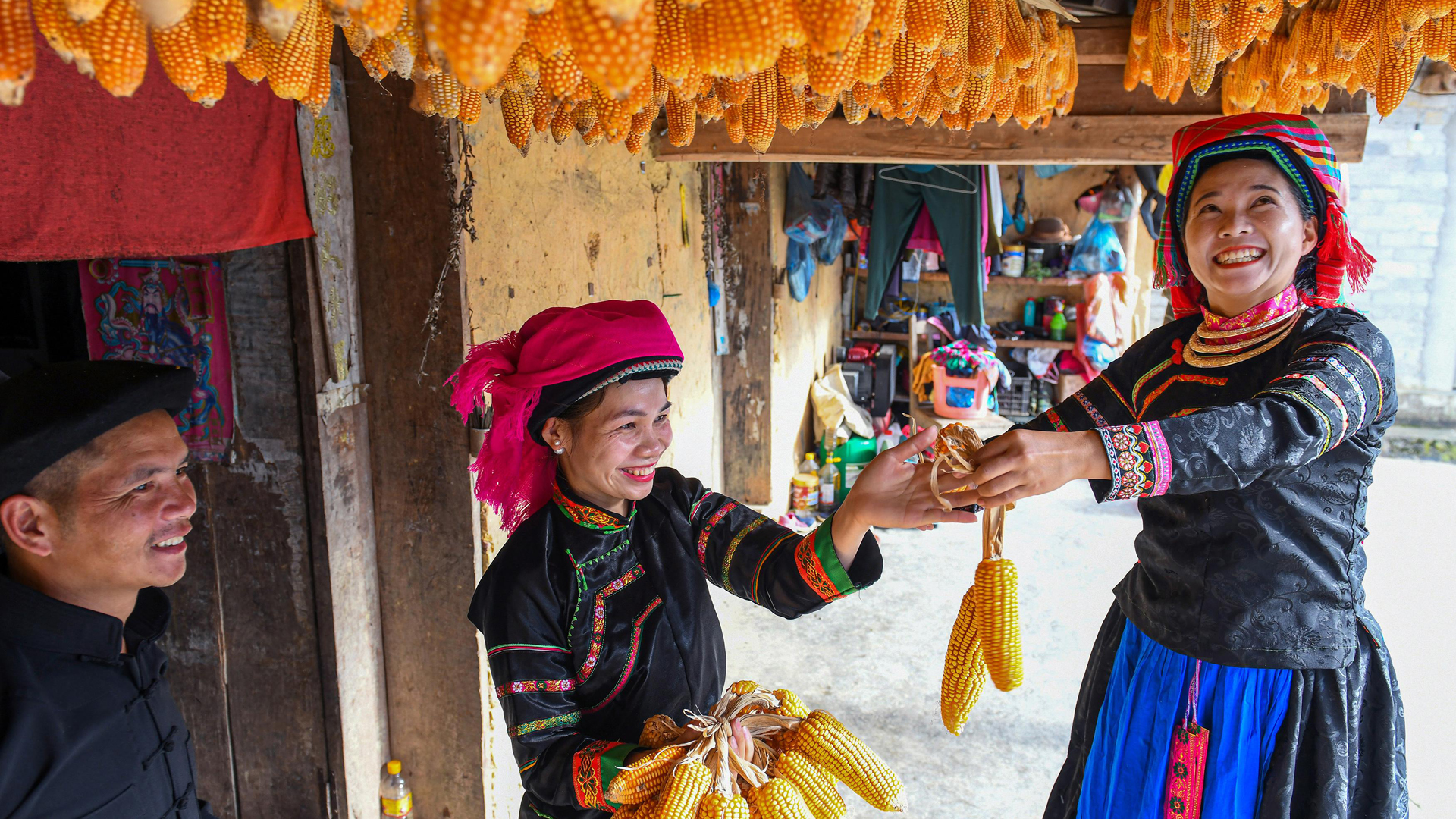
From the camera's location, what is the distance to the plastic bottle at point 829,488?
820 centimetres

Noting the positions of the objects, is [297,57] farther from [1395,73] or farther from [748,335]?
[748,335]

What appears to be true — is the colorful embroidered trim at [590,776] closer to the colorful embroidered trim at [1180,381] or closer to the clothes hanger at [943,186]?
the colorful embroidered trim at [1180,381]

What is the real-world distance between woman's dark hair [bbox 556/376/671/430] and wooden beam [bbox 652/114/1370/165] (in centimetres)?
232

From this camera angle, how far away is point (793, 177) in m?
7.56

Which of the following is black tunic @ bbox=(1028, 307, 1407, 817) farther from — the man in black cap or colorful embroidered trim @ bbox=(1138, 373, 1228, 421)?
the man in black cap

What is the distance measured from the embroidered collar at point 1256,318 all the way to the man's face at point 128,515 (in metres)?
2.35

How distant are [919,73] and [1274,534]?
1337mm

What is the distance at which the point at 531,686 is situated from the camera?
189cm

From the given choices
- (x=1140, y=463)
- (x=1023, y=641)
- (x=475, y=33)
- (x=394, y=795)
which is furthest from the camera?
(x=1023, y=641)

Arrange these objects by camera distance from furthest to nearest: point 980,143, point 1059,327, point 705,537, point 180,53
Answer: point 1059,327 < point 980,143 < point 705,537 < point 180,53

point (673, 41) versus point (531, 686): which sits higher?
point (673, 41)

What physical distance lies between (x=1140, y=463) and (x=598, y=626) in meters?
1.21

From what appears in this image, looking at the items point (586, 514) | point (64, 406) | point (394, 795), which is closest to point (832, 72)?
point (586, 514)

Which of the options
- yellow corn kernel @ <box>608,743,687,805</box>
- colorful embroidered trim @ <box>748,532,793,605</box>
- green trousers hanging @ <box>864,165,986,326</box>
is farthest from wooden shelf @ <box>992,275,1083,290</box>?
yellow corn kernel @ <box>608,743,687,805</box>
